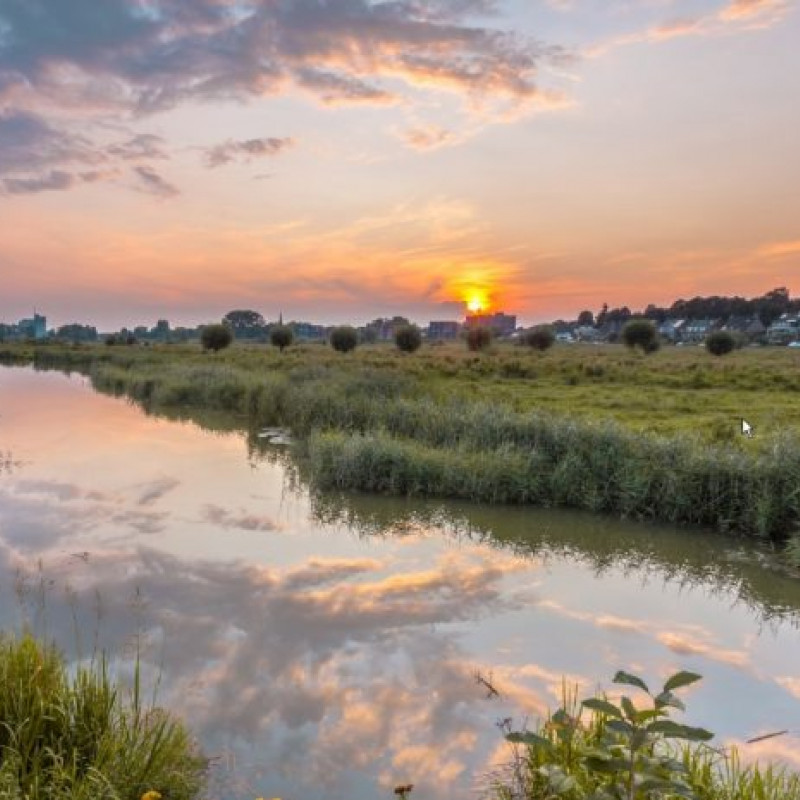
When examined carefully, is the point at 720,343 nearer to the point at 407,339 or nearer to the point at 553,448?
the point at 407,339

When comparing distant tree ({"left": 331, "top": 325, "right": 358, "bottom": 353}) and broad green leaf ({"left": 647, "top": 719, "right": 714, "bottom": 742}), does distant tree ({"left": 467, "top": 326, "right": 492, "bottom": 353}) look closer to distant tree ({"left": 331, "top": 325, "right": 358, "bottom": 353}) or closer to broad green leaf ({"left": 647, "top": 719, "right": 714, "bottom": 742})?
distant tree ({"left": 331, "top": 325, "right": 358, "bottom": 353})

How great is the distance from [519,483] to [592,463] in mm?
1331

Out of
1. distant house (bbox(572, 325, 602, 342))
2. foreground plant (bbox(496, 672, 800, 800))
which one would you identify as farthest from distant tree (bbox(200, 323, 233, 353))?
distant house (bbox(572, 325, 602, 342))

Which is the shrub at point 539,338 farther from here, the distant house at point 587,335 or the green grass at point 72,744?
the distant house at point 587,335

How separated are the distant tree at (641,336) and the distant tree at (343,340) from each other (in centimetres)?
2281

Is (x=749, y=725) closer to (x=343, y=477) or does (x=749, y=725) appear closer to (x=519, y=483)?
(x=519, y=483)

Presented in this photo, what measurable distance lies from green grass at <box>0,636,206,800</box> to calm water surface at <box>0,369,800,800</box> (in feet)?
2.24

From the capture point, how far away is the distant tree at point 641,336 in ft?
184

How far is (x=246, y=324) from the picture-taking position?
135m

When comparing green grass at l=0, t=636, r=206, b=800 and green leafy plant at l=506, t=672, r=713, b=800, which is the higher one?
green leafy plant at l=506, t=672, r=713, b=800

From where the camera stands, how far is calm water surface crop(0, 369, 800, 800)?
5.13 meters

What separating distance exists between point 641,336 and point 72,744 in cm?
5671

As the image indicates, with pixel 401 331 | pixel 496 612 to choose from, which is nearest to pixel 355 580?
pixel 496 612

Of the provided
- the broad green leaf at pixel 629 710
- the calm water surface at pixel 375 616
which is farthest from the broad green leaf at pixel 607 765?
the calm water surface at pixel 375 616
